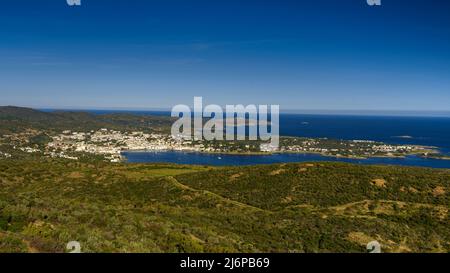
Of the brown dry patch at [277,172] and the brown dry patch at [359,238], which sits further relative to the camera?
the brown dry patch at [277,172]

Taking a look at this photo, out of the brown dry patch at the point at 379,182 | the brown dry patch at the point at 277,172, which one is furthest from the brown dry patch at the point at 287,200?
the brown dry patch at the point at 379,182

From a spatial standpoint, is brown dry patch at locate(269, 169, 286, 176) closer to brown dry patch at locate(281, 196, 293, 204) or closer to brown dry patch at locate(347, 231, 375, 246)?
brown dry patch at locate(281, 196, 293, 204)

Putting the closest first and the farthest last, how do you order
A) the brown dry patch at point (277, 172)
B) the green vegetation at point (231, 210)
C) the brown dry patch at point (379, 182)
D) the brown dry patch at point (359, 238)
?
the green vegetation at point (231, 210) → the brown dry patch at point (359, 238) → the brown dry patch at point (379, 182) → the brown dry patch at point (277, 172)

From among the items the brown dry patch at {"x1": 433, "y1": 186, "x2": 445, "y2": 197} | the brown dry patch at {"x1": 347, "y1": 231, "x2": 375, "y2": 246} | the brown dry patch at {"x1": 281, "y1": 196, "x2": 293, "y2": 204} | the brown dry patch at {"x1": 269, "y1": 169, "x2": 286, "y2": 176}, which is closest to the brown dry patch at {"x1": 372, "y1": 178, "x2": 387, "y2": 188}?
the brown dry patch at {"x1": 433, "y1": 186, "x2": 445, "y2": 197}

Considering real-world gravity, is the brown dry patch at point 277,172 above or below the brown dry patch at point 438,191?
above

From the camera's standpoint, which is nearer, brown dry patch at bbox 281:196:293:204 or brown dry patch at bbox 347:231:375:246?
brown dry patch at bbox 347:231:375:246

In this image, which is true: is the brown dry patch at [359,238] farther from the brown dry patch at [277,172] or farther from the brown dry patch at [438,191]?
the brown dry patch at [277,172]
